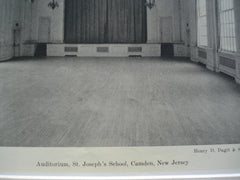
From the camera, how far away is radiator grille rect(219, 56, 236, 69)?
6663 mm

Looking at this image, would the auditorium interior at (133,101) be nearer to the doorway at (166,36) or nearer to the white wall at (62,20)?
the white wall at (62,20)

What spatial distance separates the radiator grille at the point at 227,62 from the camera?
21.9 feet

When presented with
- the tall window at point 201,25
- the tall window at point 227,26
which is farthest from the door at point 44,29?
the tall window at point 227,26

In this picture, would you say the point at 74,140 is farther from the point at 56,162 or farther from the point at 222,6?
the point at 222,6

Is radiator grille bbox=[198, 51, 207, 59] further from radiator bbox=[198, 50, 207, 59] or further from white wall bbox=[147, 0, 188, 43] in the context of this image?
white wall bbox=[147, 0, 188, 43]

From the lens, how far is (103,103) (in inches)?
164

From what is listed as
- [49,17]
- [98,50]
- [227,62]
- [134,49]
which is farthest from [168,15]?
[227,62]

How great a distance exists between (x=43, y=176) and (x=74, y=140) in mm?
515

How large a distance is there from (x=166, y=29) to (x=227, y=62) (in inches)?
324

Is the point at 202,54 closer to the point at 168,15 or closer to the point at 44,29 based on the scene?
the point at 168,15

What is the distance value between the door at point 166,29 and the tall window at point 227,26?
7177 mm

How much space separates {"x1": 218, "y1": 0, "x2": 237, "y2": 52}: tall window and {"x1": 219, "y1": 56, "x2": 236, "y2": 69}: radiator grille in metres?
0.30

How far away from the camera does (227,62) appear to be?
711 centimetres

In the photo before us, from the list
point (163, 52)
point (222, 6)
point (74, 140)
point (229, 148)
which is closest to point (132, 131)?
point (74, 140)
